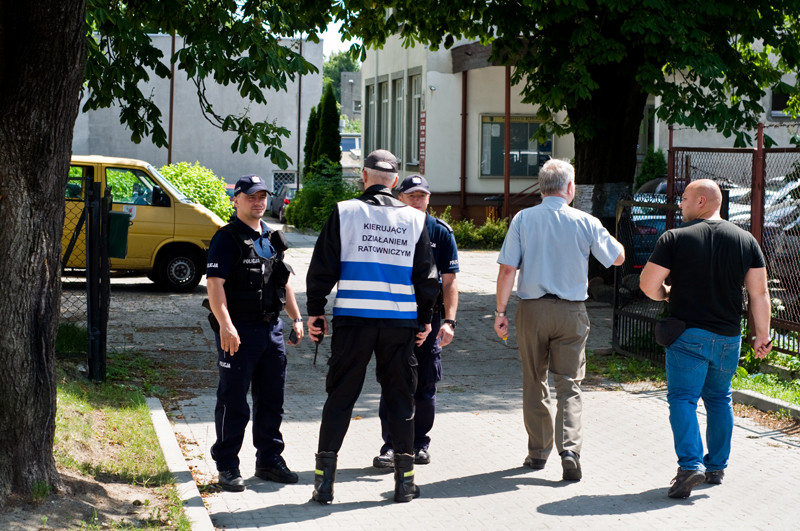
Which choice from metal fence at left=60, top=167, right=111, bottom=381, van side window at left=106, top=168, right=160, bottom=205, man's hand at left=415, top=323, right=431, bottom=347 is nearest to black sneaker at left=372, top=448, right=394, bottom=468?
man's hand at left=415, top=323, right=431, bottom=347

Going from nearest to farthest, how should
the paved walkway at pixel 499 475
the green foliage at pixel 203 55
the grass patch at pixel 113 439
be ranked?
the grass patch at pixel 113 439, the paved walkway at pixel 499 475, the green foliage at pixel 203 55

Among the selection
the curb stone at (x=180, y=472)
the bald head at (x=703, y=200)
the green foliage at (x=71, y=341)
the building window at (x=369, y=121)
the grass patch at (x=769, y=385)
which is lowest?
the curb stone at (x=180, y=472)

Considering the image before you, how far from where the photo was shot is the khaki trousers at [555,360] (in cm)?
645

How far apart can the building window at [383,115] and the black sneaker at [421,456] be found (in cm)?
2831

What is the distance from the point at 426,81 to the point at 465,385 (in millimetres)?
20148

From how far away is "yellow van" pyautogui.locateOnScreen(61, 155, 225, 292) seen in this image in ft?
50.8

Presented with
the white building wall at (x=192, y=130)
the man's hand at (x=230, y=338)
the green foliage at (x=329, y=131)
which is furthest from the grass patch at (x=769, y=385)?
the white building wall at (x=192, y=130)

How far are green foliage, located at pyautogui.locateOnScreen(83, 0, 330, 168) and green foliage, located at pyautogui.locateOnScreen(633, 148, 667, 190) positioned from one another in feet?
56.1

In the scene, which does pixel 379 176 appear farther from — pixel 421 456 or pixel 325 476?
pixel 421 456

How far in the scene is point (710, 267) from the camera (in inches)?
241

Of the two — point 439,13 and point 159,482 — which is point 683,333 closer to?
point 159,482

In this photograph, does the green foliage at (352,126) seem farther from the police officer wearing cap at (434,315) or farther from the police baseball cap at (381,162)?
the police baseball cap at (381,162)

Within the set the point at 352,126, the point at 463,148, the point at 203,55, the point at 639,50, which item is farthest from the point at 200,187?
the point at 352,126

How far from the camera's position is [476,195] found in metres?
29.1
